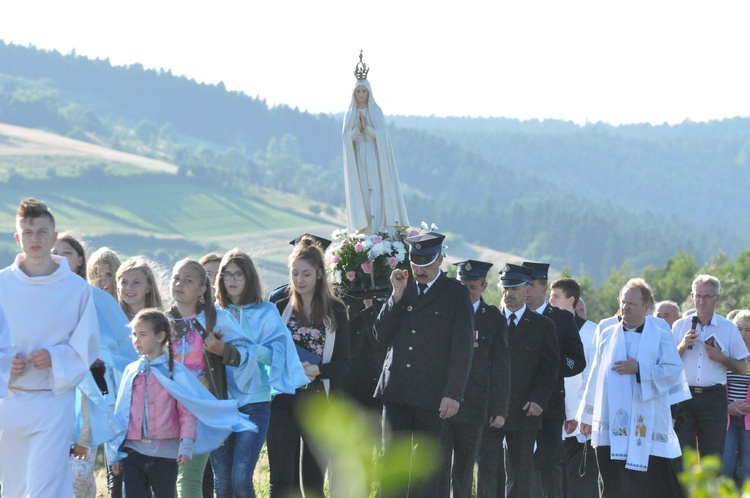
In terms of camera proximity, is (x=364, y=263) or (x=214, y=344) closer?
(x=214, y=344)

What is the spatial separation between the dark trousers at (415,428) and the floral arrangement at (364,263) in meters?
2.58

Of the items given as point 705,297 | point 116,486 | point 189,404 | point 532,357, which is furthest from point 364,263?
point 116,486

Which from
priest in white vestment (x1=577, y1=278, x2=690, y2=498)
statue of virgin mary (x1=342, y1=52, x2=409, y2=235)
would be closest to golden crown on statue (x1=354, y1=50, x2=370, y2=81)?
statue of virgin mary (x1=342, y1=52, x2=409, y2=235)

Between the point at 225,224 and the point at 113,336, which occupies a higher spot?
the point at 113,336

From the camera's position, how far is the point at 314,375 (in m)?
8.67

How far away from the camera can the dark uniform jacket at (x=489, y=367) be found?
9213 millimetres

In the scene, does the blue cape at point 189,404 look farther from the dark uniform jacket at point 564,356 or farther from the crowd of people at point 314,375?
the dark uniform jacket at point 564,356

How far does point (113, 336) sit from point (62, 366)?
1099mm

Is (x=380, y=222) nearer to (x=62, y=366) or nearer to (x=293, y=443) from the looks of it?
(x=293, y=443)

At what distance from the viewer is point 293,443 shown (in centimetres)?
856

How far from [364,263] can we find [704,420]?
333 cm

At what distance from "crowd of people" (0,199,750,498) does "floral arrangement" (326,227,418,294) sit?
0.18m

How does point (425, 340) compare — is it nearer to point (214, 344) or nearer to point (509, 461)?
Result: point (214, 344)

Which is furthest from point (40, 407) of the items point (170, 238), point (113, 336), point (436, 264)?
point (170, 238)
